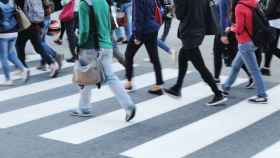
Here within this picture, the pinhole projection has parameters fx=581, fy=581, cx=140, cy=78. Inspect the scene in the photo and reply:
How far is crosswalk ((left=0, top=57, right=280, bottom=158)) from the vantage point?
5926 mm

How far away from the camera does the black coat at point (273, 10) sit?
929 centimetres

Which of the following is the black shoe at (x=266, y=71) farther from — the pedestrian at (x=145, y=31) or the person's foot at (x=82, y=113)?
the person's foot at (x=82, y=113)

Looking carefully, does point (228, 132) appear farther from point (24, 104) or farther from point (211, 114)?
point (24, 104)

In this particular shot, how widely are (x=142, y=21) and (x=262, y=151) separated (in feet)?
9.07

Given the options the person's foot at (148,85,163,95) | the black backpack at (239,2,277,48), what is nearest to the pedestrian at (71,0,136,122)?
the person's foot at (148,85,163,95)

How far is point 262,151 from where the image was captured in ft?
19.0

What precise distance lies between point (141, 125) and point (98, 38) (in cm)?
113

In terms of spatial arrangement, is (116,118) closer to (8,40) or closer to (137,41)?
(137,41)

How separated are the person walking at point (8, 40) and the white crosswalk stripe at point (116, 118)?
7.98 feet

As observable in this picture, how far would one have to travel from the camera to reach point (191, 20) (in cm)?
726

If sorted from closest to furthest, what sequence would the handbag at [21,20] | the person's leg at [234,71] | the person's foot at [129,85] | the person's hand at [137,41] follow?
the person's leg at [234,71] → the person's hand at [137,41] → the person's foot at [129,85] → the handbag at [21,20]

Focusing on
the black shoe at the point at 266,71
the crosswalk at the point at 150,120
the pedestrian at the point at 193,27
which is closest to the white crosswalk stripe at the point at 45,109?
the crosswalk at the point at 150,120

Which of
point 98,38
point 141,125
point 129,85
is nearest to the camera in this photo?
point 98,38

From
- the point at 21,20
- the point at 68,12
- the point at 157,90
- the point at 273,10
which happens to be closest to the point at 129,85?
the point at 157,90
